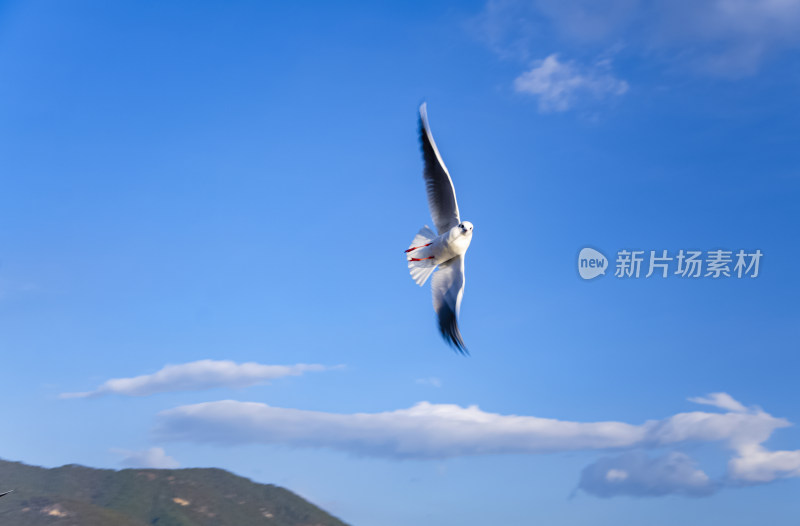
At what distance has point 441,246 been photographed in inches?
888

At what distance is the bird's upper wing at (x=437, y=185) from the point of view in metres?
22.8

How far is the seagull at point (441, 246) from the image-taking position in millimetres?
22438

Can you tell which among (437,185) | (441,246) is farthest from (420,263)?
(437,185)

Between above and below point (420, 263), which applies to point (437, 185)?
above

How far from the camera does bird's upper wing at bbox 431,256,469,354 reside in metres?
22.3

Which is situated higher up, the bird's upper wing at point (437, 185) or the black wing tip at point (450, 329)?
Answer: the bird's upper wing at point (437, 185)

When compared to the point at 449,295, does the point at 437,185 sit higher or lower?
higher

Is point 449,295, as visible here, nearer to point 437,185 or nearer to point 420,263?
point 420,263

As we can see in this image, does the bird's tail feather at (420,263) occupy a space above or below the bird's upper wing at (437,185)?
below

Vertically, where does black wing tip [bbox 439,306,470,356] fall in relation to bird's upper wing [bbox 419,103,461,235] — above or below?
below

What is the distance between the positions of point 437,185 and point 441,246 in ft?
6.00

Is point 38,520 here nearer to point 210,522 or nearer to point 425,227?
point 210,522

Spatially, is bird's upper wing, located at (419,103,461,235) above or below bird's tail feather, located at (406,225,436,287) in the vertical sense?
above

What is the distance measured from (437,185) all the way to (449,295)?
319cm
